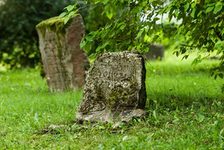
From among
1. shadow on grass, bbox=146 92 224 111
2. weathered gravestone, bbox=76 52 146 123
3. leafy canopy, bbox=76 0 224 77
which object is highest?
leafy canopy, bbox=76 0 224 77

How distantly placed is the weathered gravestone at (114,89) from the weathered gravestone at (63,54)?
3.69 meters

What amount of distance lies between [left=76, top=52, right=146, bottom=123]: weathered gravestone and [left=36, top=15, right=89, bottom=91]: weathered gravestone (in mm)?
3691

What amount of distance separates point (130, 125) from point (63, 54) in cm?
438

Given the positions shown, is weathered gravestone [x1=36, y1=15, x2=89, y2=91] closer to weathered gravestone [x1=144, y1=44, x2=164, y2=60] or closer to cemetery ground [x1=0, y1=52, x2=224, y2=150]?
cemetery ground [x1=0, y1=52, x2=224, y2=150]

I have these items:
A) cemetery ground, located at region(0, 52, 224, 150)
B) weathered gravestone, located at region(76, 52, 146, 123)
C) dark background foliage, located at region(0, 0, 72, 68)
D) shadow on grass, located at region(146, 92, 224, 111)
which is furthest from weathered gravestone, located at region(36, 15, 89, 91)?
dark background foliage, located at region(0, 0, 72, 68)

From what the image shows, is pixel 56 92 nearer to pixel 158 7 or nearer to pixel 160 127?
pixel 158 7

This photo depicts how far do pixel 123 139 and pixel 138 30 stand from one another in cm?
249

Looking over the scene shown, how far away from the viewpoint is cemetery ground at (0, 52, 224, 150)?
5672 mm

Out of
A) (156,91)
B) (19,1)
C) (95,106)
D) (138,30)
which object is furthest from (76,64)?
(19,1)

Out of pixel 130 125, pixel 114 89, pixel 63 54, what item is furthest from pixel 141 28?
pixel 63 54

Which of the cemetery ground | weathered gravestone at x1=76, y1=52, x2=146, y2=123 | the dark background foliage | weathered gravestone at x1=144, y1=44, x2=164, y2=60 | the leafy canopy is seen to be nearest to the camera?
the cemetery ground

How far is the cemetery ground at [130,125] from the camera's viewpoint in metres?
5.67

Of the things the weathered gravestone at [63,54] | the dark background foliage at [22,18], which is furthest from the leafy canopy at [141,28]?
the dark background foliage at [22,18]

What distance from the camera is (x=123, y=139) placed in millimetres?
5754
